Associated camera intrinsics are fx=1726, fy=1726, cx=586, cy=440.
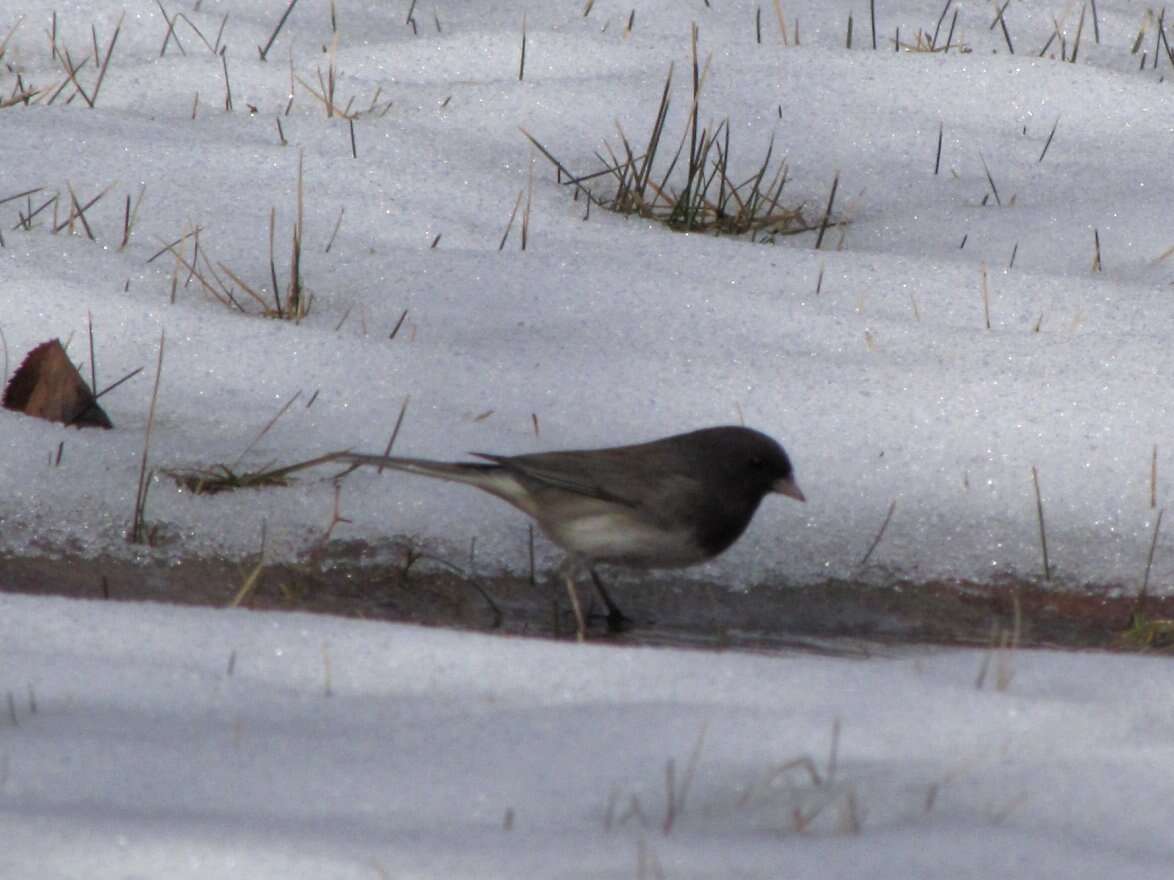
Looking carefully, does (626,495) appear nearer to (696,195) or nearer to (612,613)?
(612,613)

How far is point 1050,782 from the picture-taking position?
87.2 inches

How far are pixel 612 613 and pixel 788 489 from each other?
1.55 ft

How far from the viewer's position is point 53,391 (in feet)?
12.1

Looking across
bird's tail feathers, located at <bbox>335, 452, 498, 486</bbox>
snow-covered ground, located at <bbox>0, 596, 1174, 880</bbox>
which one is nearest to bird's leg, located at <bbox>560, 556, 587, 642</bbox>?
bird's tail feathers, located at <bbox>335, 452, 498, 486</bbox>

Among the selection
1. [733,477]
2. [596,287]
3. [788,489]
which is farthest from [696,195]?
[733,477]

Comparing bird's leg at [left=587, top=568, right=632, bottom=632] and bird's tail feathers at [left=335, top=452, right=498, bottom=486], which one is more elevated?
bird's tail feathers at [left=335, top=452, right=498, bottom=486]

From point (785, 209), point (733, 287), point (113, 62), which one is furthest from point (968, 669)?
point (113, 62)

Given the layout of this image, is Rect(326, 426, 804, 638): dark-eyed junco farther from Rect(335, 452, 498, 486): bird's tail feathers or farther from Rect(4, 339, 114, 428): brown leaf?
Rect(4, 339, 114, 428): brown leaf

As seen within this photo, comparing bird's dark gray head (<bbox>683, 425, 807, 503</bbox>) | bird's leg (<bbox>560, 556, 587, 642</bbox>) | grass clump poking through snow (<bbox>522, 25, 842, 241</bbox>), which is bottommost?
bird's leg (<bbox>560, 556, 587, 642</bbox>)

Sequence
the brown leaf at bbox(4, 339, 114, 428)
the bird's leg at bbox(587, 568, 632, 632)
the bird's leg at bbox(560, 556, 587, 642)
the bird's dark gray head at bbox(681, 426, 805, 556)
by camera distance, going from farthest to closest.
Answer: the brown leaf at bbox(4, 339, 114, 428), the bird's dark gray head at bbox(681, 426, 805, 556), the bird's leg at bbox(587, 568, 632, 632), the bird's leg at bbox(560, 556, 587, 642)

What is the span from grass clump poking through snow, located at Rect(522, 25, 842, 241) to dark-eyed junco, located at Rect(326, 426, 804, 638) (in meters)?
1.76

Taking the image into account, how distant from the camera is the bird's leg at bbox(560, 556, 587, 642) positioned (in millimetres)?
3076

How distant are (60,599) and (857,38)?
4.94 meters

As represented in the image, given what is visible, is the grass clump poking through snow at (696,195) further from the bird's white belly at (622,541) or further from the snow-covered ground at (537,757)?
the snow-covered ground at (537,757)
